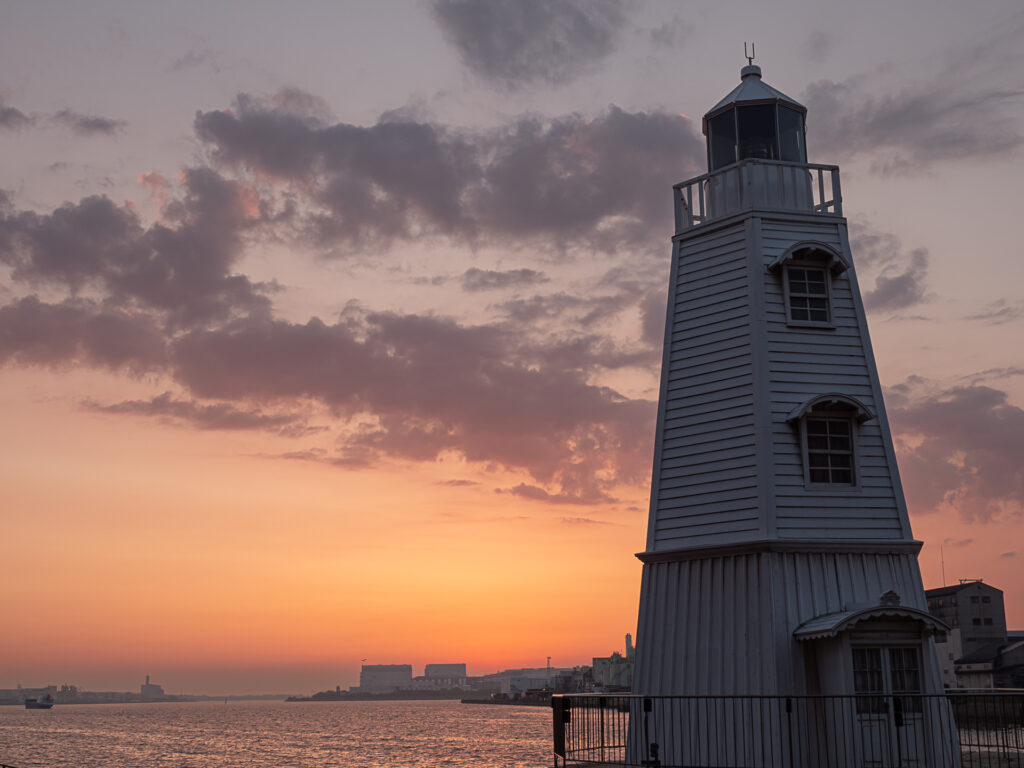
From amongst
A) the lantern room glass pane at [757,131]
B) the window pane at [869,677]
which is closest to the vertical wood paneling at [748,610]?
the window pane at [869,677]

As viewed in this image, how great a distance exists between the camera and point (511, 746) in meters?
116

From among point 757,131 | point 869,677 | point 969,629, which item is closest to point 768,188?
point 757,131

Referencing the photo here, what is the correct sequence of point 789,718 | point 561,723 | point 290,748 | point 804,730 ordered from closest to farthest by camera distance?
point 789,718, point 561,723, point 804,730, point 290,748

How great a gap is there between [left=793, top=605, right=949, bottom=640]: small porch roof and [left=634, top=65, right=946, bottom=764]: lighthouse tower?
0.04 m

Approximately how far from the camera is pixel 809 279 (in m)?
21.9

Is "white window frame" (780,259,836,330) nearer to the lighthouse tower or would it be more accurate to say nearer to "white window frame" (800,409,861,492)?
the lighthouse tower

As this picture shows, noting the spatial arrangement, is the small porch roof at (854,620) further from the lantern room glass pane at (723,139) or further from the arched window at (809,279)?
the lantern room glass pane at (723,139)

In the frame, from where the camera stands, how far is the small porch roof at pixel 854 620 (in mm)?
18047

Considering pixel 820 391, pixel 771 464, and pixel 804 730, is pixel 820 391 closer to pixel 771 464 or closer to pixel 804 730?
pixel 771 464

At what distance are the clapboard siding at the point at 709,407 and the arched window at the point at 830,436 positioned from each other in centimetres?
107

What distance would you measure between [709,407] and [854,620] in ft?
17.7

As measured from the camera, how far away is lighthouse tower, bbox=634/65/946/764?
62.3 ft

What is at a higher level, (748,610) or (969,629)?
(969,629)

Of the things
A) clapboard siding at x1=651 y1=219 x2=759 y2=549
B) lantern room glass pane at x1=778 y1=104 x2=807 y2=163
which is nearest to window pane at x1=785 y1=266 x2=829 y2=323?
clapboard siding at x1=651 y1=219 x2=759 y2=549
